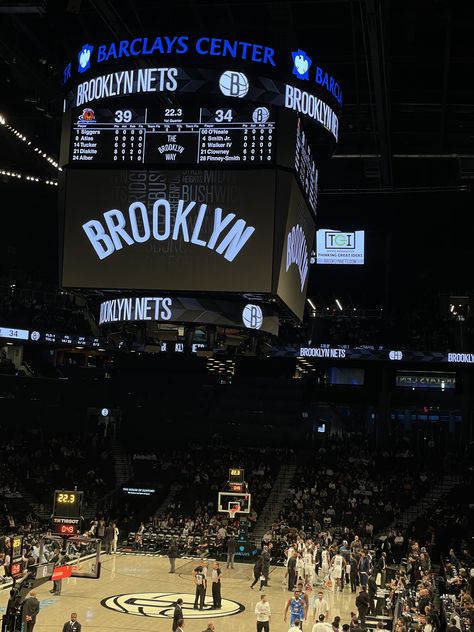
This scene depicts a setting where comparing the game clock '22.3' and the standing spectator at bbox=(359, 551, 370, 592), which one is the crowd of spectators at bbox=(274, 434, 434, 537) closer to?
the standing spectator at bbox=(359, 551, 370, 592)

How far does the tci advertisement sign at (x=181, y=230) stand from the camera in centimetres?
1485

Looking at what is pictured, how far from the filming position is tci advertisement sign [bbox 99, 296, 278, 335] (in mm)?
15305

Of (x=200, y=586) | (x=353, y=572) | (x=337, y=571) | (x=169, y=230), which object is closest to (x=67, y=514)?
(x=200, y=586)

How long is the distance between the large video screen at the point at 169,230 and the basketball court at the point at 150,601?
31.9ft

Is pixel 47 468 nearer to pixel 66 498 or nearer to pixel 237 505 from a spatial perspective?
pixel 237 505

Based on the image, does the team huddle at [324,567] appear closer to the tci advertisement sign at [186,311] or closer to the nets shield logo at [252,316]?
the nets shield logo at [252,316]

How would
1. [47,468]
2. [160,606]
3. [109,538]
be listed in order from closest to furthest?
[160,606] < [109,538] < [47,468]

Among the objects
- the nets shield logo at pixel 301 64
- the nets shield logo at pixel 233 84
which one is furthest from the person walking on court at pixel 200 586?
the nets shield logo at pixel 301 64

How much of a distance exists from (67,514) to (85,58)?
11.1 metres

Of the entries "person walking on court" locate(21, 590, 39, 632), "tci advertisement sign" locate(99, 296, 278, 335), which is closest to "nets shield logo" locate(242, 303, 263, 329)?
"tci advertisement sign" locate(99, 296, 278, 335)

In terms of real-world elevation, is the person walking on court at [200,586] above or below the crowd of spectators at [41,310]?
below

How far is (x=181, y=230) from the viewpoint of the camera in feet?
49.9

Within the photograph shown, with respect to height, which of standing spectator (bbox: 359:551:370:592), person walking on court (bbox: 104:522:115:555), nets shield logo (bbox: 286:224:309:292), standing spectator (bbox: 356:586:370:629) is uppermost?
nets shield logo (bbox: 286:224:309:292)

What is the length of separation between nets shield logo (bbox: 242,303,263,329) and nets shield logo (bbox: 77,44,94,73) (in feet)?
17.4
